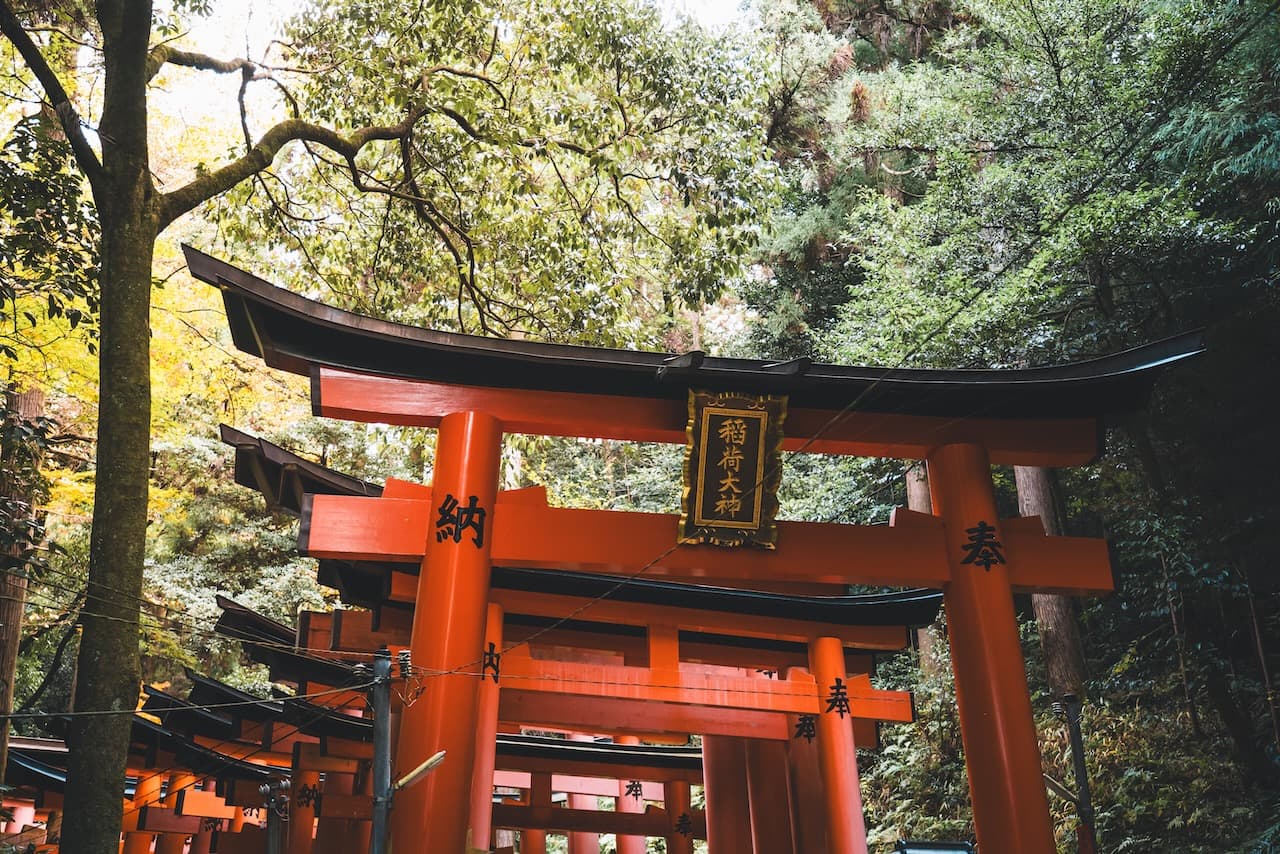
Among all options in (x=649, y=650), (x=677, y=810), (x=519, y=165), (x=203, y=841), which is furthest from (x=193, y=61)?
(x=677, y=810)

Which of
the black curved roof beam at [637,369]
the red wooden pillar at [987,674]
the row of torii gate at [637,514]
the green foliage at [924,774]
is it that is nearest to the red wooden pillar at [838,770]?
the row of torii gate at [637,514]

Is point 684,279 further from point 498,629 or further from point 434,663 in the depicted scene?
point 434,663

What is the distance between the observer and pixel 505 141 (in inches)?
388

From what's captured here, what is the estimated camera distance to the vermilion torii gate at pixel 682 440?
19.5ft

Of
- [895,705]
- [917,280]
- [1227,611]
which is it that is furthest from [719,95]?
[1227,611]

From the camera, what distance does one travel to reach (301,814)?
10.5 m

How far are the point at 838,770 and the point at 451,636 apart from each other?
436 centimetres

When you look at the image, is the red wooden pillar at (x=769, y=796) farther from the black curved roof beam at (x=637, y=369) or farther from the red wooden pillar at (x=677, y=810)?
the black curved roof beam at (x=637, y=369)

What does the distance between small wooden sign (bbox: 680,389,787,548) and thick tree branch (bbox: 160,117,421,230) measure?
12.8 ft

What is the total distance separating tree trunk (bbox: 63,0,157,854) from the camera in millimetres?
5078

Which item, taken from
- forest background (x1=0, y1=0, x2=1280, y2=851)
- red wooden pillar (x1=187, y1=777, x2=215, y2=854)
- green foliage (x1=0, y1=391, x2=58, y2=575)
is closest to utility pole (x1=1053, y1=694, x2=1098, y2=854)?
forest background (x1=0, y1=0, x2=1280, y2=851)

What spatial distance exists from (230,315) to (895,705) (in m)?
6.94

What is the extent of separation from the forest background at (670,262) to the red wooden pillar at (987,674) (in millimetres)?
2598

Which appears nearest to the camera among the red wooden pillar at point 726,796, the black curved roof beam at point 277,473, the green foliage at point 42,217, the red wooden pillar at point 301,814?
the green foliage at point 42,217
